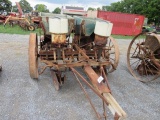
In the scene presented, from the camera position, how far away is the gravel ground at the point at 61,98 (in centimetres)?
291

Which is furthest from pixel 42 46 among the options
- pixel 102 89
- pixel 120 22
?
pixel 120 22

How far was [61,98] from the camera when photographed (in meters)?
3.39

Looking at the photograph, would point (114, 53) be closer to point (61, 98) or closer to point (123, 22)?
point (61, 98)

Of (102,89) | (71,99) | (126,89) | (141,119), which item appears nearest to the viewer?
(102,89)

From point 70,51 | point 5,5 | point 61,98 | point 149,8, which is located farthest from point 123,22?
point 5,5

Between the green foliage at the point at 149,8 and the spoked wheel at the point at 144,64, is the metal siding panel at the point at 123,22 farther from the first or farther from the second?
the green foliage at the point at 149,8

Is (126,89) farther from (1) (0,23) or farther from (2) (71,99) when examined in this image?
(1) (0,23)

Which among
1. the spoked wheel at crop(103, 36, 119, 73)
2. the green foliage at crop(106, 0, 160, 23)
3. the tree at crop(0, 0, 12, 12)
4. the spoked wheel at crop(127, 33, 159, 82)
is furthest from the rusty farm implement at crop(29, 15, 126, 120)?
the tree at crop(0, 0, 12, 12)

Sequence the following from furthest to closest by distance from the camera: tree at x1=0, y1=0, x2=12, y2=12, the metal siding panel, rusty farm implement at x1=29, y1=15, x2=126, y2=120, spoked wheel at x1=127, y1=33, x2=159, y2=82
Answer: tree at x1=0, y1=0, x2=12, y2=12
the metal siding panel
spoked wheel at x1=127, y1=33, x2=159, y2=82
rusty farm implement at x1=29, y1=15, x2=126, y2=120

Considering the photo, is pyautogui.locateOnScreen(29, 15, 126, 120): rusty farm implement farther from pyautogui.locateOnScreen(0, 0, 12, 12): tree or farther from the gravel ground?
pyautogui.locateOnScreen(0, 0, 12, 12): tree

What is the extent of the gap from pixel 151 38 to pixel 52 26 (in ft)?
8.99

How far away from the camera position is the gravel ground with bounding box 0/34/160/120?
9.54ft

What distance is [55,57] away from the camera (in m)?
3.55

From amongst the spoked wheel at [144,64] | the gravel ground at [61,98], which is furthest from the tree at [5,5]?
the spoked wheel at [144,64]
